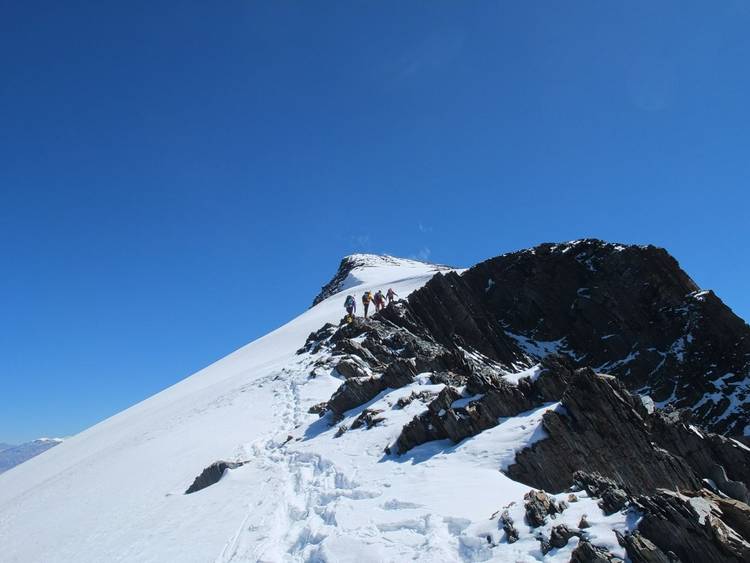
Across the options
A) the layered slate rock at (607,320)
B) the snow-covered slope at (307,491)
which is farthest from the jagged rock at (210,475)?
the layered slate rock at (607,320)

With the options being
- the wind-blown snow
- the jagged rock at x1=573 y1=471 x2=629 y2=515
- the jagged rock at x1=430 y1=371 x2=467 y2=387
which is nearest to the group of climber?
the wind-blown snow

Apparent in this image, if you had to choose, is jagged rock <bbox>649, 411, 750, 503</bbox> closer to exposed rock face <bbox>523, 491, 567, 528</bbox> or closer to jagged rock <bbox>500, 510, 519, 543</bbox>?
exposed rock face <bbox>523, 491, 567, 528</bbox>

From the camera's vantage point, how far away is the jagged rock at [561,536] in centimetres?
957

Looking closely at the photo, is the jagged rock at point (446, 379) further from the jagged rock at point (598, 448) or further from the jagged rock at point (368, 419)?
the jagged rock at point (598, 448)

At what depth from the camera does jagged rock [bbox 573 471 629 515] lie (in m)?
10.4

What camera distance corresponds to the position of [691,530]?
898cm

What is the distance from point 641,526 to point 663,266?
183 feet

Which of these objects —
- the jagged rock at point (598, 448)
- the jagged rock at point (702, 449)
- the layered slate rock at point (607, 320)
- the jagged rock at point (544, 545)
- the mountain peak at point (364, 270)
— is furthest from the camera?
the mountain peak at point (364, 270)

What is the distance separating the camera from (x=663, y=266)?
56844 millimetres

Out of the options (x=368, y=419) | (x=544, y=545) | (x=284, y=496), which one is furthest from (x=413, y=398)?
(x=544, y=545)

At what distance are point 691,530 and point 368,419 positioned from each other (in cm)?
1422

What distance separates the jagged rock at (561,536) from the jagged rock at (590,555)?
54 centimetres

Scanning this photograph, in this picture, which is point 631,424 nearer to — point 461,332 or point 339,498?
point 339,498

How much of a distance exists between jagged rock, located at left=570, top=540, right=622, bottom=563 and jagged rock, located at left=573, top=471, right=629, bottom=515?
171 cm
